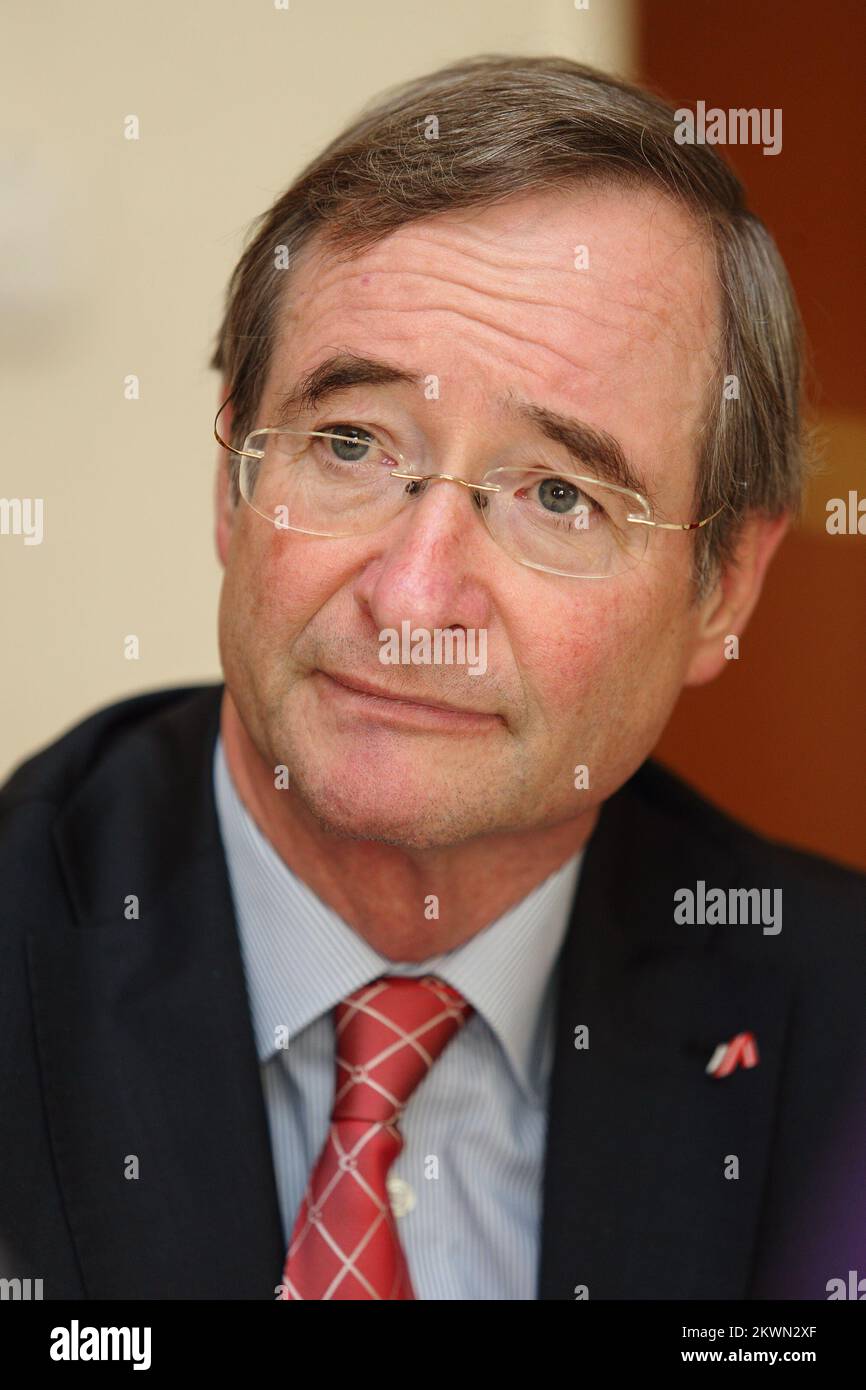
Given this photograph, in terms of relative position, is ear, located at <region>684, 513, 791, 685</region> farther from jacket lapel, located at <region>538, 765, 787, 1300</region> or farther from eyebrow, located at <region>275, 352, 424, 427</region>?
eyebrow, located at <region>275, 352, 424, 427</region>

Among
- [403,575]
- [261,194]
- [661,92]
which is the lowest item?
[403,575]

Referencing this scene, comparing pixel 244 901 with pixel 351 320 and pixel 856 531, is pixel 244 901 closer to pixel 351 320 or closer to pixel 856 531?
pixel 351 320

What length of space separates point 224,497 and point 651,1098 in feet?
2.81

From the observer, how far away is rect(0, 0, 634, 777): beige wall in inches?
107

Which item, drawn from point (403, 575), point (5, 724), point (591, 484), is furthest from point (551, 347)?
point (5, 724)

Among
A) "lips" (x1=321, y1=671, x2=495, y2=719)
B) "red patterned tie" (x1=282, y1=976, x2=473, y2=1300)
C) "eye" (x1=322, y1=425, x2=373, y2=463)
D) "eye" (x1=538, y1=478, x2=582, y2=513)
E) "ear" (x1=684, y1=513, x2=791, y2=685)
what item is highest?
"eye" (x1=322, y1=425, x2=373, y2=463)

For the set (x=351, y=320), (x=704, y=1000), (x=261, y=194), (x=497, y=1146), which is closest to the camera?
(x=351, y=320)

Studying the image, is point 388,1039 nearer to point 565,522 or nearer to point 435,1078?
point 435,1078

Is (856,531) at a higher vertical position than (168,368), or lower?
lower

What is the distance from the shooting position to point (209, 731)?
1892mm

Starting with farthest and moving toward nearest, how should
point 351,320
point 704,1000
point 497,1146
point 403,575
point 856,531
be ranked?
point 856,531 < point 704,1000 < point 497,1146 < point 351,320 < point 403,575

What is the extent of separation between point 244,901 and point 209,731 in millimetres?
281

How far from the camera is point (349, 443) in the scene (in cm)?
153

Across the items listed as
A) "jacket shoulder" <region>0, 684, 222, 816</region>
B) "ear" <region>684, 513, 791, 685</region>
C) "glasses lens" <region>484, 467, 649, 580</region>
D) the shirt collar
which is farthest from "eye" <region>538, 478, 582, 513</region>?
"jacket shoulder" <region>0, 684, 222, 816</region>
